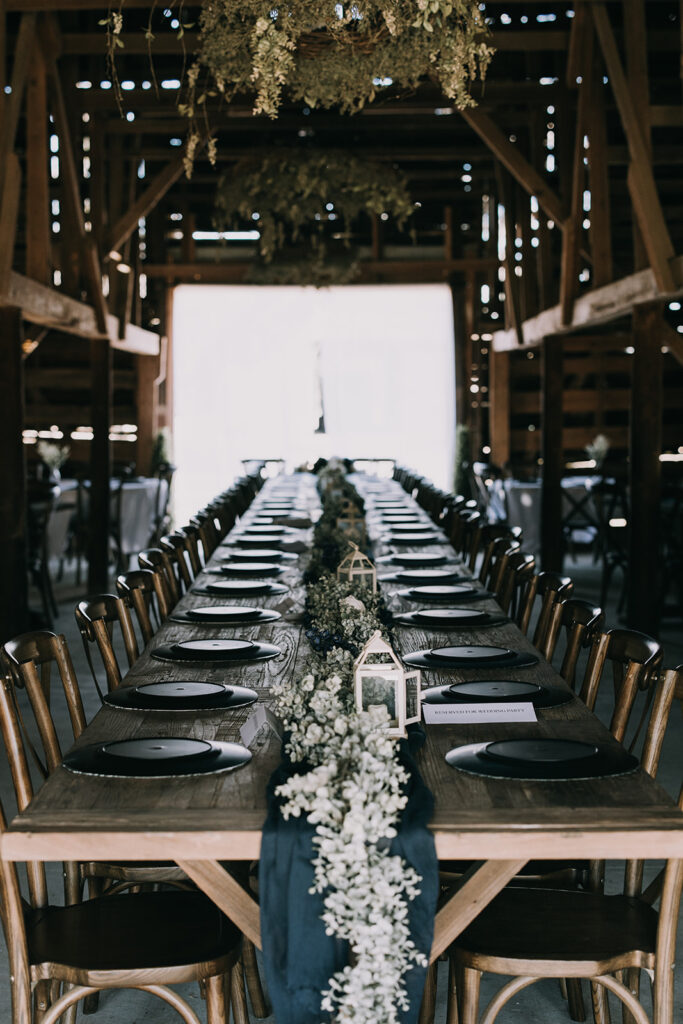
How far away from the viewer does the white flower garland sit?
192 cm

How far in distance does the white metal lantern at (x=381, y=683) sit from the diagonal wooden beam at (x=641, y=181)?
4.41m

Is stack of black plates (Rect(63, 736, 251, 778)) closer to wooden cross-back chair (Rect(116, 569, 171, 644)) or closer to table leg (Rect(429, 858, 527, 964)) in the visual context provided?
table leg (Rect(429, 858, 527, 964))

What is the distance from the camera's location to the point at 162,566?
4992 millimetres

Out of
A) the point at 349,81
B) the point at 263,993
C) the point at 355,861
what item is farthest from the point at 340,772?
the point at 349,81

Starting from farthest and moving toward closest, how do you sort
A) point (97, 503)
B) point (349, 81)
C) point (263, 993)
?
point (97, 503), point (349, 81), point (263, 993)

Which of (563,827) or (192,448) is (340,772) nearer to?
(563,827)

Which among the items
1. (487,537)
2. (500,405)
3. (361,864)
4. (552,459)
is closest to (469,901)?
(361,864)

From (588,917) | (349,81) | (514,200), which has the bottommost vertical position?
(588,917)

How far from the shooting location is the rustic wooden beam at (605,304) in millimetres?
6508

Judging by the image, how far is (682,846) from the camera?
208 cm

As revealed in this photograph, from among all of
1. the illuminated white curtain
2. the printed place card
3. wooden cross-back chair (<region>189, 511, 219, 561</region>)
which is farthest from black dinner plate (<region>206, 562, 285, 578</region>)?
the illuminated white curtain

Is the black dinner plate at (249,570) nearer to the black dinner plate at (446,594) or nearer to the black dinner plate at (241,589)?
the black dinner plate at (241,589)

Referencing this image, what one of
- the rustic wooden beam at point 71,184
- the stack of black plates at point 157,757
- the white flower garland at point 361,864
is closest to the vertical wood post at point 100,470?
the rustic wooden beam at point 71,184

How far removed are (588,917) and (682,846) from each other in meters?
0.54
